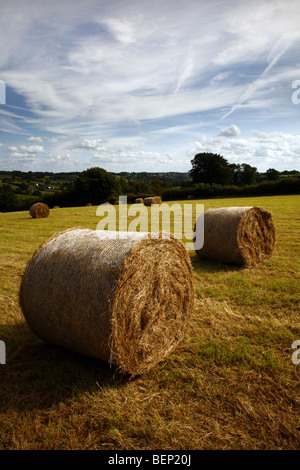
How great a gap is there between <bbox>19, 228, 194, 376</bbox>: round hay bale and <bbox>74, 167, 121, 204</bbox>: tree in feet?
142

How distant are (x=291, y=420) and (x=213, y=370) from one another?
0.94 metres

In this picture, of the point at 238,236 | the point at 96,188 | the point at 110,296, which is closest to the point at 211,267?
the point at 238,236

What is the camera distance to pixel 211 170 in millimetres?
62406

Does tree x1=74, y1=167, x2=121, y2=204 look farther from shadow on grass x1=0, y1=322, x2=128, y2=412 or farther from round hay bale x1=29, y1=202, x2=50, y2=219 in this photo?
shadow on grass x1=0, y1=322, x2=128, y2=412

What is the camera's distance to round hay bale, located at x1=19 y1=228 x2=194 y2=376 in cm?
337

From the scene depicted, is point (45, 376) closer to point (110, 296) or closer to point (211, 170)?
point (110, 296)

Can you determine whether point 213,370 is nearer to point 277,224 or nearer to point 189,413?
point 189,413

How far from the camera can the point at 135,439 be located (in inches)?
106

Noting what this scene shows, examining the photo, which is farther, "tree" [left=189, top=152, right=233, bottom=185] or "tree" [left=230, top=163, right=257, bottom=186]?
"tree" [left=230, top=163, right=257, bottom=186]

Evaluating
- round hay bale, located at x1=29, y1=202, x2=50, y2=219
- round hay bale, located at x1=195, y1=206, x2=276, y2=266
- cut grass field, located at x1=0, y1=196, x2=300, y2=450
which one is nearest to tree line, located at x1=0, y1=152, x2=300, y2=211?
round hay bale, located at x1=29, y1=202, x2=50, y2=219

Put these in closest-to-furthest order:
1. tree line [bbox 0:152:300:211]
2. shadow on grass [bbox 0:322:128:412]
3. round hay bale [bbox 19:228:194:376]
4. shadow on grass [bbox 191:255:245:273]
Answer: shadow on grass [bbox 0:322:128:412]
round hay bale [bbox 19:228:194:376]
shadow on grass [bbox 191:255:245:273]
tree line [bbox 0:152:300:211]

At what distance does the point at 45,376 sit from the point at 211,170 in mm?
62133
